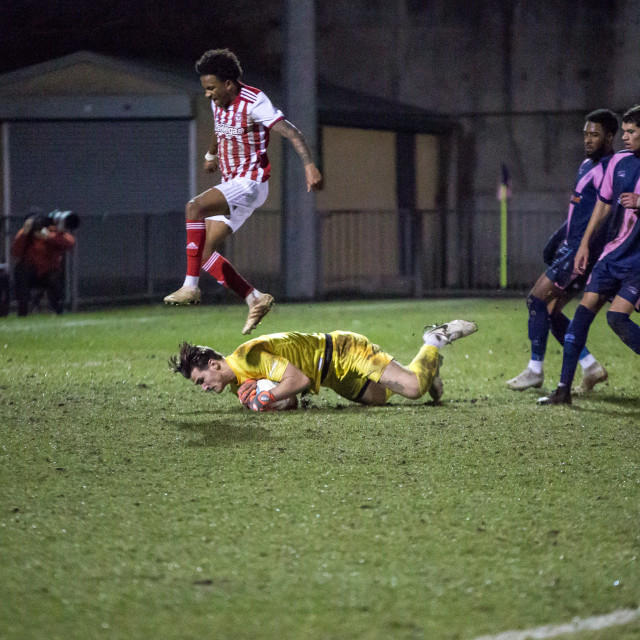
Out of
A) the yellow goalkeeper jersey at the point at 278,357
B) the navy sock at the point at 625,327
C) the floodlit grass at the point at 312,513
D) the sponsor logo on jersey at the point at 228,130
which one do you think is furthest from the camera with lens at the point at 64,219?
the navy sock at the point at 625,327

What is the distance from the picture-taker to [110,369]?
9.99 m

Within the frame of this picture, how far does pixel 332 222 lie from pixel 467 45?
19.6ft

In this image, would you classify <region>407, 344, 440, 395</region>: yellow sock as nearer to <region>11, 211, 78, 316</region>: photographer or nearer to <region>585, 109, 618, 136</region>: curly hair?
<region>585, 109, 618, 136</region>: curly hair

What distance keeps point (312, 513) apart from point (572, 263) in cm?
408

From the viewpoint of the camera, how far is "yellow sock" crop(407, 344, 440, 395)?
24.5 feet

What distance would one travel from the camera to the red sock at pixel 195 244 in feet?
24.6

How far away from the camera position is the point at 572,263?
26.6 ft

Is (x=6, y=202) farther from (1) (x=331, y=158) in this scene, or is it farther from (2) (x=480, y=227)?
(2) (x=480, y=227)

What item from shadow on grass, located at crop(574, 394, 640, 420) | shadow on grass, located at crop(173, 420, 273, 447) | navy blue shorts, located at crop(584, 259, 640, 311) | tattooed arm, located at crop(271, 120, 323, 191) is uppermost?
tattooed arm, located at crop(271, 120, 323, 191)

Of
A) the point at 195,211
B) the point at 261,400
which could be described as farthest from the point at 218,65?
the point at 261,400

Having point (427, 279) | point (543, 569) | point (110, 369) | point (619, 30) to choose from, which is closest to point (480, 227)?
point (427, 279)

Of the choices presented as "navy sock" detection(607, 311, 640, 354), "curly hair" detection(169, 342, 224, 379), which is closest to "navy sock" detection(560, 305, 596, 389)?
"navy sock" detection(607, 311, 640, 354)

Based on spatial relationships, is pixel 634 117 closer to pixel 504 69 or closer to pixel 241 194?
pixel 241 194

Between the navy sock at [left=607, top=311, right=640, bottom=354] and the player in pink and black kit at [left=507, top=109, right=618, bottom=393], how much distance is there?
1.74ft
